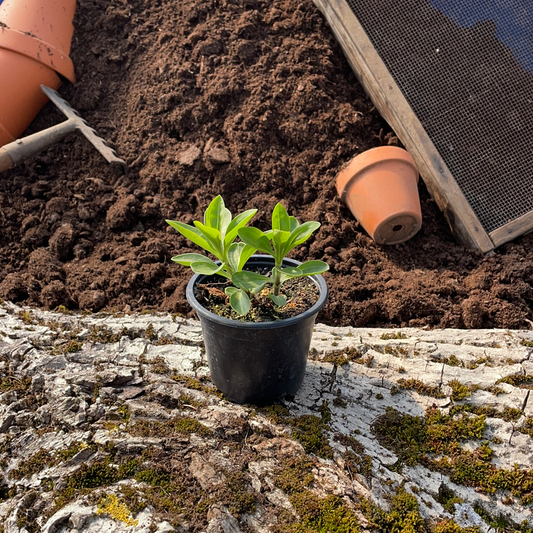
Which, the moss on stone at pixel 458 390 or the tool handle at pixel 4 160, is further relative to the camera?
the tool handle at pixel 4 160

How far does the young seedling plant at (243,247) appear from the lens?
5.19 ft

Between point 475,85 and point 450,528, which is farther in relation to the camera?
point 475,85

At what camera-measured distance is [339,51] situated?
11.9 feet

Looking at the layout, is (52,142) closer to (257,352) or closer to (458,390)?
(257,352)

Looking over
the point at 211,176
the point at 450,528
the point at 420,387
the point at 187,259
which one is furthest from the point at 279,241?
the point at 211,176

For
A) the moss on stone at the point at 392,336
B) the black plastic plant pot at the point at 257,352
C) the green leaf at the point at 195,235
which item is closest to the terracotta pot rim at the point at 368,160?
the moss on stone at the point at 392,336

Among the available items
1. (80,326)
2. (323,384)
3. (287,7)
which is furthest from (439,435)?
(287,7)

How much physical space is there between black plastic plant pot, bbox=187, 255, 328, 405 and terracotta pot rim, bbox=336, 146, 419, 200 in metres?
1.35

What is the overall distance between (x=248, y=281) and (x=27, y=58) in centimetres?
315

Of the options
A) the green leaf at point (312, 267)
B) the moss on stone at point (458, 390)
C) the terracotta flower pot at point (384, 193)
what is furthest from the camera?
the terracotta flower pot at point (384, 193)

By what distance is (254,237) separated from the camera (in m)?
1.58

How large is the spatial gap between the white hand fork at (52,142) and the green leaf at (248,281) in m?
2.14

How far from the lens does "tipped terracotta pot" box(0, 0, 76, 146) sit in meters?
3.70

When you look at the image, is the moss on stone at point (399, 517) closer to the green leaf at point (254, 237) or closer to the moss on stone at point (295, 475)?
the moss on stone at point (295, 475)
